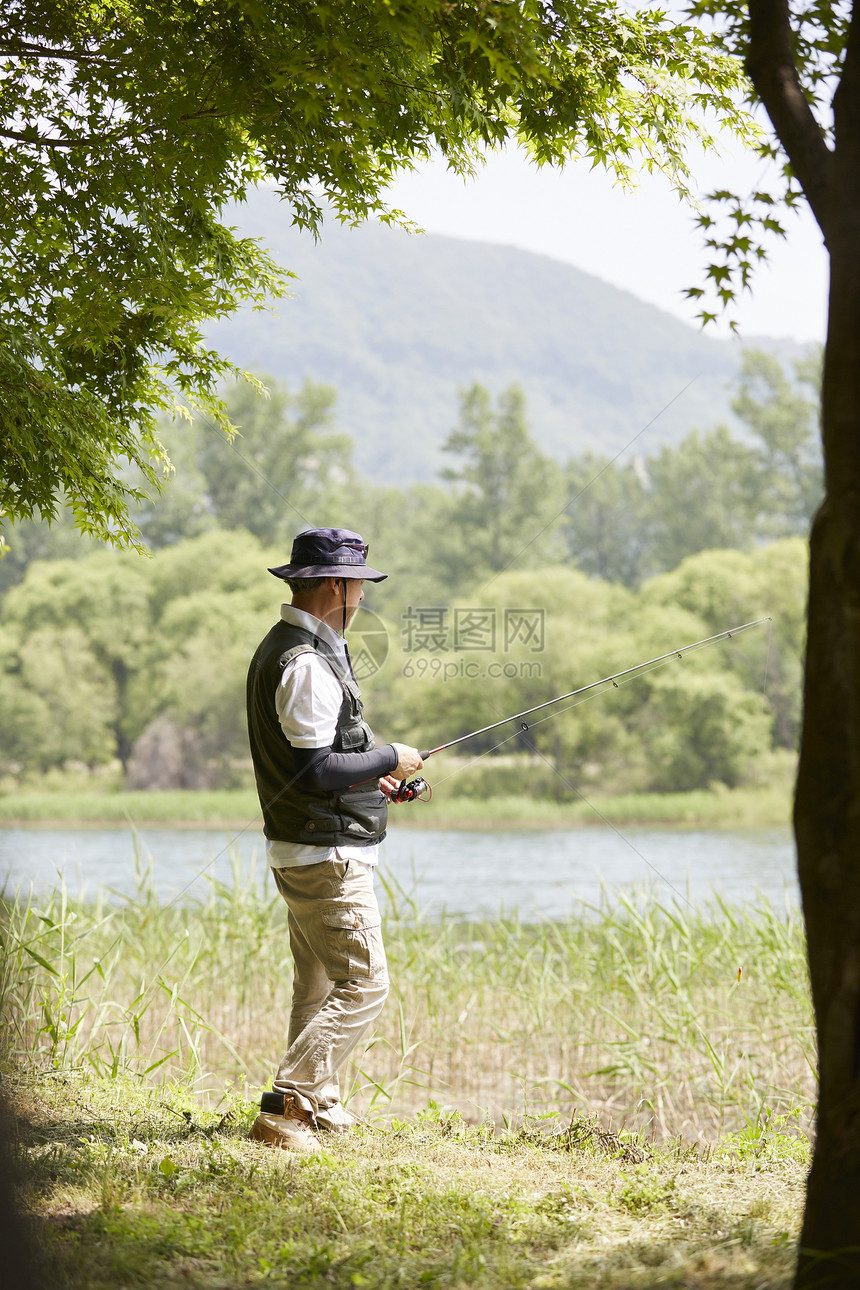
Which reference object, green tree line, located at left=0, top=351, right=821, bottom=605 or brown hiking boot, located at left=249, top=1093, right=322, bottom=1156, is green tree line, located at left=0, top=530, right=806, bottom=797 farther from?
brown hiking boot, located at left=249, top=1093, right=322, bottom=1156

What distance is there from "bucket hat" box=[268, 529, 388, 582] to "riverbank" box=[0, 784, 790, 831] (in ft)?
83.8

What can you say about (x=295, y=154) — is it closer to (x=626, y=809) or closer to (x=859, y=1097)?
(x=859, y=1097)

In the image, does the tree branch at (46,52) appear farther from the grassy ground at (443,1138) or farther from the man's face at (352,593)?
the grassy ground at (443,1138)

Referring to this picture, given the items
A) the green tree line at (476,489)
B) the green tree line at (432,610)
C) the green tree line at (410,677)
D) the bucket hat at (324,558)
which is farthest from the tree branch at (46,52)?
the green tree line at (476,489)

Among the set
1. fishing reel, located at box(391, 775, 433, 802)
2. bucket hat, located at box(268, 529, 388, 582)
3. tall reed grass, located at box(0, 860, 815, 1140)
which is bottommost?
tall reed grass, located at box(0, 860, 815, 1140)

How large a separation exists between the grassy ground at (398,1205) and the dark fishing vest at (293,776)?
0.89m

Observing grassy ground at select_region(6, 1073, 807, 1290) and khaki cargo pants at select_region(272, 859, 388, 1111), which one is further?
khaki cargo pants at select_region(272, 859, 388, 1111)

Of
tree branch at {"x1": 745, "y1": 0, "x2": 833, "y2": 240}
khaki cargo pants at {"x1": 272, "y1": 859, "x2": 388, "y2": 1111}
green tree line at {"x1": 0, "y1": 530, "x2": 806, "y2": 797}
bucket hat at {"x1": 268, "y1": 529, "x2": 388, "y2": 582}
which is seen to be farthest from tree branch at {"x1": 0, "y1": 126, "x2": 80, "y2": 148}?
green tree line at {"x1": 0, "y1": 530, "x2": 806, "y2": 797}

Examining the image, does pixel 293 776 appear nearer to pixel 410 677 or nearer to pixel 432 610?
pixel 410 677

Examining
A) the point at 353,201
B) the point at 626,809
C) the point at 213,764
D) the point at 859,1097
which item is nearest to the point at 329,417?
the point at 213,764

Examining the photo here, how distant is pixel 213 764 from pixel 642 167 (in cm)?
3227

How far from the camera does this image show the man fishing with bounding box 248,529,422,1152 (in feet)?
9.93

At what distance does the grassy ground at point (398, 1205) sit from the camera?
223 centimetres

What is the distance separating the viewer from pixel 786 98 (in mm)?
2420
